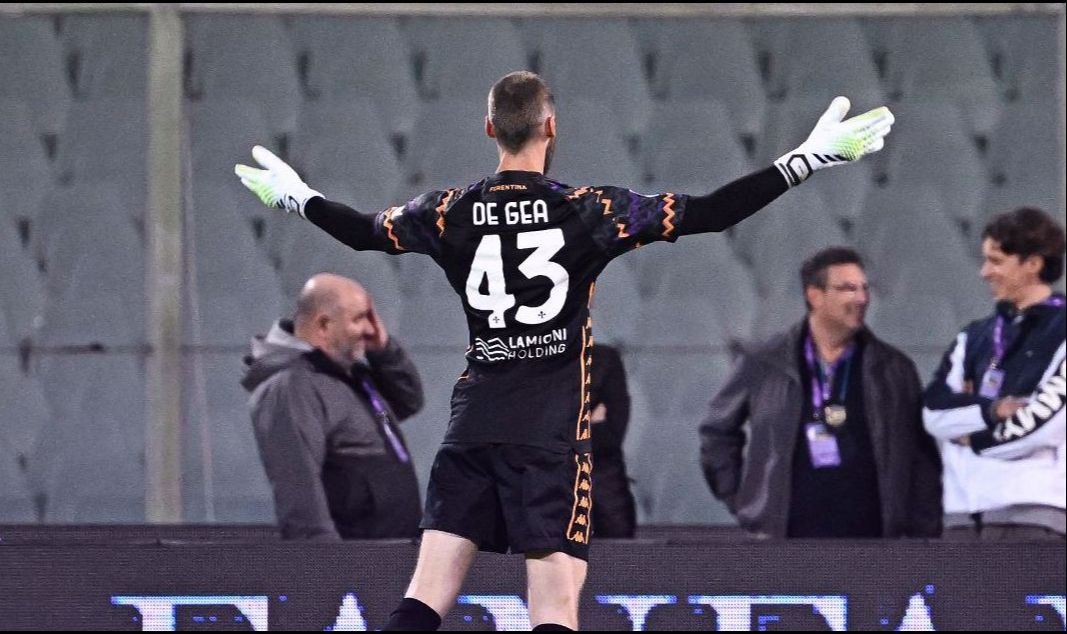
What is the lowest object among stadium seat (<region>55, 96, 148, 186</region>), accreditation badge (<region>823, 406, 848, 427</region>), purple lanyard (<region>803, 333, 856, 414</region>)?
accreditation badge (<region>823, 406, 848, 427</region>)

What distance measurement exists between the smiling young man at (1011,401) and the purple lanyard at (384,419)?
180cm

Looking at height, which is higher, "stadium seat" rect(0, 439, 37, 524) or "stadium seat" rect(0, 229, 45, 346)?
"stadium seat" rect(0, 229, 45, 346)

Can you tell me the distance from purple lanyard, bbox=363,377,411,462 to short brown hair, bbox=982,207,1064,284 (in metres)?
2.15

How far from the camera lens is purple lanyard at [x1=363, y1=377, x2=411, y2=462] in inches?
223

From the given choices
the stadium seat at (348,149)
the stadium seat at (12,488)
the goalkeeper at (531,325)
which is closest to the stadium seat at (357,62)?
the stadium seat at (348,149)

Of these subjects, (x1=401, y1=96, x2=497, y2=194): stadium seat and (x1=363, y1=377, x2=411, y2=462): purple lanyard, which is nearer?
(x1=363, y1=377, x2=411, y2=462): purple lanyard

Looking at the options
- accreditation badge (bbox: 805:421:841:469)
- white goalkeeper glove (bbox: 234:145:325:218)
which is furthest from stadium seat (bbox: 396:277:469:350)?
white goalkeeper glove (bbox: 234:145:325:218)

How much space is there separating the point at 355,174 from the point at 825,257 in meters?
2.19

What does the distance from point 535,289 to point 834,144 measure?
76 cm

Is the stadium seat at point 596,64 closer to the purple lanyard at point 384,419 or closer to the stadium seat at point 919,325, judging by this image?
the stadium seat at point 919,325

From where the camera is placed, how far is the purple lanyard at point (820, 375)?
5.79 m

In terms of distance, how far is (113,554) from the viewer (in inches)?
210

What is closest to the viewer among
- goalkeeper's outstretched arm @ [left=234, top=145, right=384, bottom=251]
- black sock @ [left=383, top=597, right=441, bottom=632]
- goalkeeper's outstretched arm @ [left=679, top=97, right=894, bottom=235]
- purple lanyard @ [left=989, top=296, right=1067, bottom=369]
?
black sock @ [left=383, top=597, right=441, bottom=632]

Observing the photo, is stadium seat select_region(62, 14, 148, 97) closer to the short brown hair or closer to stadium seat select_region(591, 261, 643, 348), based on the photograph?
stadium seat select_region(591, 261, 643, 348)
